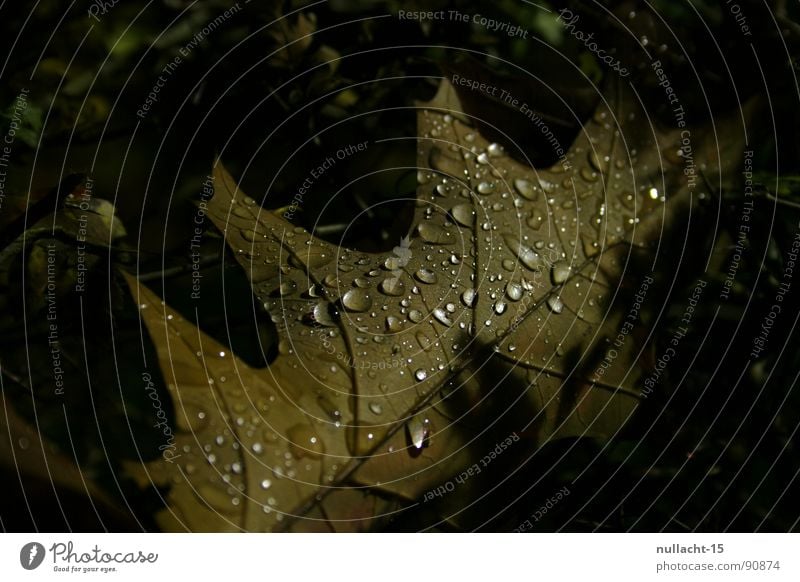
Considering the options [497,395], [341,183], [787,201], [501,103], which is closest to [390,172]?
[341,183]

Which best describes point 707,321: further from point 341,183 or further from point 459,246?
point 341,183

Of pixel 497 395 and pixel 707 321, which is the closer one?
pixel 497 395

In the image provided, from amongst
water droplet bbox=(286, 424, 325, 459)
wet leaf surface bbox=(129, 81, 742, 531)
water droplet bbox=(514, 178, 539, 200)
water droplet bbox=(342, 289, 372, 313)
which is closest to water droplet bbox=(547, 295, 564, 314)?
wet leaf surface bbox=(129, 81, 742, 531)

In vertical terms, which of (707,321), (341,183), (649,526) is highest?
(341,183)

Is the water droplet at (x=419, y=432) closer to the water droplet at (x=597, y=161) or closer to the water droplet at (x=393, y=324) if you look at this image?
the water droplet at (x=393, y=324)

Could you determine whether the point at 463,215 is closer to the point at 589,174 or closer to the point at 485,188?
the point at 485,188

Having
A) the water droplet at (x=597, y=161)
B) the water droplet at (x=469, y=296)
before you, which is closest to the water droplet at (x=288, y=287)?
the water droplet at (x=469, y=296)

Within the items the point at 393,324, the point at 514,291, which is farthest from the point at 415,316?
the point at 514,291
